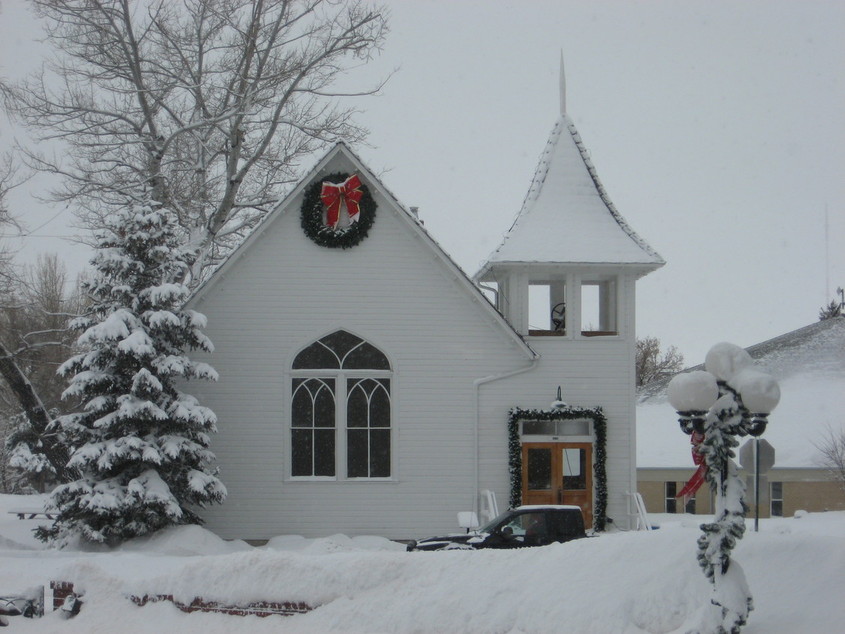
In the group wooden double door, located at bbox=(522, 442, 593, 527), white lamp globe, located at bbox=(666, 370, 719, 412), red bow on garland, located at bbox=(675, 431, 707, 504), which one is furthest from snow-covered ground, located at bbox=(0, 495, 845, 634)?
wooden double door, located at bbox=(522, 442, 593, 527)

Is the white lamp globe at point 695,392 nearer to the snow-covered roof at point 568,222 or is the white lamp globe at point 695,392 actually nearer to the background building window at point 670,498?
the snow-covered roof at point 568,222

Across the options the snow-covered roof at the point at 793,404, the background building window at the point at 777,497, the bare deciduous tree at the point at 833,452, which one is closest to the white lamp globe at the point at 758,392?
the snow-covered roof at the point at 793,404

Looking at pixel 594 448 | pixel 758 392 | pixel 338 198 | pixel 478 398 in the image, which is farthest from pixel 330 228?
pixel 758 392

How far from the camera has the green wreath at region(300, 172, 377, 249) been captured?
2120cm

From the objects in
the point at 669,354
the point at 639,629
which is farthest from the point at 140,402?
the point at 669,354

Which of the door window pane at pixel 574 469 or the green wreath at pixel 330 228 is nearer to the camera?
the green wreath at pixel 330 228

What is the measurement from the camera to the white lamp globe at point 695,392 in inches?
386

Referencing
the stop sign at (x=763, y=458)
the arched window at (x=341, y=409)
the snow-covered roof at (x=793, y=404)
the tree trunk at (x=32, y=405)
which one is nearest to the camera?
the stop sign at (x=763, y=458)

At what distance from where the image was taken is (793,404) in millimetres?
43531

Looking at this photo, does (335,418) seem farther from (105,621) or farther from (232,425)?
(105,621)

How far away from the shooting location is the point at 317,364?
69.8 feet

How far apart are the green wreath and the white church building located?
0.03 meters

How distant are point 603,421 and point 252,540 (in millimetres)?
7534

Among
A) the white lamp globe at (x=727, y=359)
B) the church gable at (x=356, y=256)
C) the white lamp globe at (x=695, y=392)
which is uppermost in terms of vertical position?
the church gable at (x=356, y=256)
